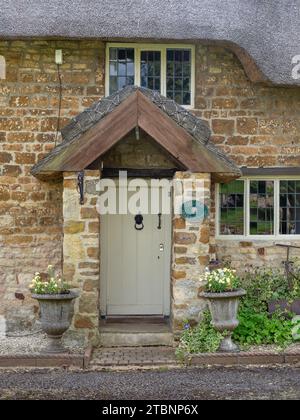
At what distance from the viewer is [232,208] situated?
35.4 ft

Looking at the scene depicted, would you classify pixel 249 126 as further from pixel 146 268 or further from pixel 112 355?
pixel 112 355

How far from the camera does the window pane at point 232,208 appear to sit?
10758 millimetres

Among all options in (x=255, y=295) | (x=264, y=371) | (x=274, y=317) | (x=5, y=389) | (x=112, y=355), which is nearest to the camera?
(x=5, y=389)

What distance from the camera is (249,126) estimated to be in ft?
34.5

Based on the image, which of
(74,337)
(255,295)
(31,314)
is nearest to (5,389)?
(74,337)

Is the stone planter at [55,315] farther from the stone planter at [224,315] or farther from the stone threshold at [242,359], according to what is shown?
the stone planter at [224,315]

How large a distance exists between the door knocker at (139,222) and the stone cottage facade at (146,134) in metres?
1.01

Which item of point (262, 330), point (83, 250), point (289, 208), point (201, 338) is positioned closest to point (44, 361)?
point (83, 250)

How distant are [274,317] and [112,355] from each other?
253 cm

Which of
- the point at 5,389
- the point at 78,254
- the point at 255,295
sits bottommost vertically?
the point at 5,389

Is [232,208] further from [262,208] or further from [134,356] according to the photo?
[134,356]

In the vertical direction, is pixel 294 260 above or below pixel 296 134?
below

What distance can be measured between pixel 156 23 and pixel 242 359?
510cm

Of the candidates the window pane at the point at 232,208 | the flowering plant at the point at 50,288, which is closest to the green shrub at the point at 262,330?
the window pane at the point at 232,208
